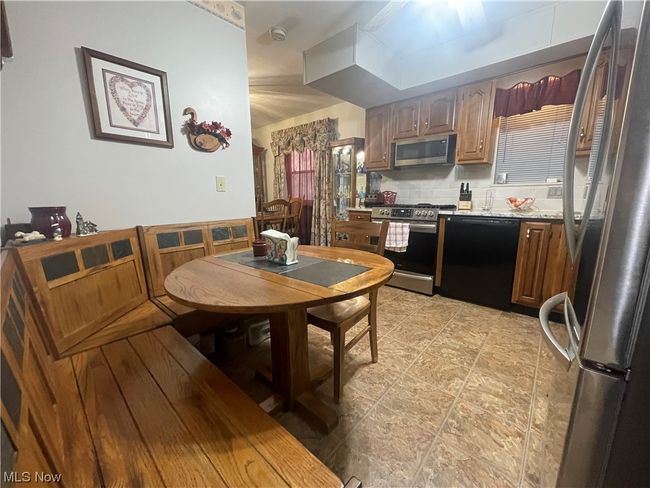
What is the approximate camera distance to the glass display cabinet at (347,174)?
3.83 metres

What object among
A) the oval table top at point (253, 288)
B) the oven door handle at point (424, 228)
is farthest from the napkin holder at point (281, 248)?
the oven door handle at point (424, 228)

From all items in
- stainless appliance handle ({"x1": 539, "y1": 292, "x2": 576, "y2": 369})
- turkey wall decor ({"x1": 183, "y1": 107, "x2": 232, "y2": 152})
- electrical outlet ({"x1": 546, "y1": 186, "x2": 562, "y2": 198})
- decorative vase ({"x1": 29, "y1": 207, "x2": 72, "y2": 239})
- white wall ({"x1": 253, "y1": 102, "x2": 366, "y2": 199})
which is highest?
white wall ({"x1": 253, "y1": 102, "x2": 366, "y2": 199})

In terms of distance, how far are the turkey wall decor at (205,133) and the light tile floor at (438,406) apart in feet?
4.99

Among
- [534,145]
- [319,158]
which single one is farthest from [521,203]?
[319,158]

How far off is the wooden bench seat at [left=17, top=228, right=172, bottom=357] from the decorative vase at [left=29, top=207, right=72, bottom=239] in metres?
0.10

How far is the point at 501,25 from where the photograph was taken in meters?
2.23

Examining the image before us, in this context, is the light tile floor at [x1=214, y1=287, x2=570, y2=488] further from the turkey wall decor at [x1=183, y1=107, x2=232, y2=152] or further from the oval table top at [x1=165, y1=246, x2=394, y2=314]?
the turkey wall decor at [x1=183, y1=107, x2=232, y2=152]

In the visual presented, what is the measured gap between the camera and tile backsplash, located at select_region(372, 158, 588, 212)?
8.11 ft

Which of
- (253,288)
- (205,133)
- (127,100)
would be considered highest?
(127,100)

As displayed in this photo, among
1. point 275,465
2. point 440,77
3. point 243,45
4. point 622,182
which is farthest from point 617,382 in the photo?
point 440,77

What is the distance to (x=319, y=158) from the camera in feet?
14.6

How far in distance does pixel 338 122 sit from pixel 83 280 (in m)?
4.00

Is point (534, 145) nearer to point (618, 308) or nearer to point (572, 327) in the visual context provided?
point (572, 327)

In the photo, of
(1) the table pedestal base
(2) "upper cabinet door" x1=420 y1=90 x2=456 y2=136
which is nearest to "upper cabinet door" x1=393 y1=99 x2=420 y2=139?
(2) "upper cabinet door" x1=420 y1=90 x2=456 y2=136
